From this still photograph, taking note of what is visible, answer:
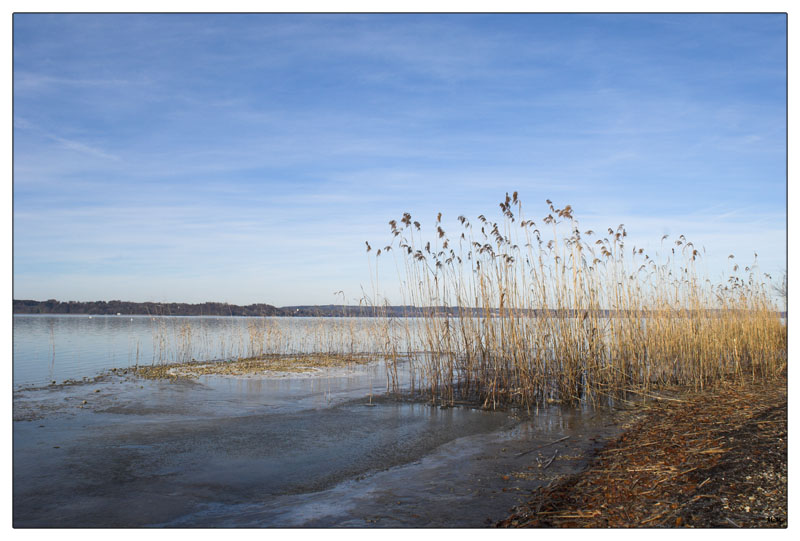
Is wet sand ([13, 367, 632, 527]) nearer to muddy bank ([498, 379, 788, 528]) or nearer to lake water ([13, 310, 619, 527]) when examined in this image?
lake water ([13, 310, 619, 527])

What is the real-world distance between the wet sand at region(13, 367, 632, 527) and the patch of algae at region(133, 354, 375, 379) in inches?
127

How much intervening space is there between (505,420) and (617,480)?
3.24 metres

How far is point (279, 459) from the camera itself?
5.31 metres

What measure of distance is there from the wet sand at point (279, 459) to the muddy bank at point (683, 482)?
1.18 feet

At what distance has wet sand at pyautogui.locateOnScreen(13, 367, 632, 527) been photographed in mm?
3785

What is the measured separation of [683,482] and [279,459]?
374 cm

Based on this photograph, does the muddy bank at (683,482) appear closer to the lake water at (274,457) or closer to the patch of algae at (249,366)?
the lake water at (274,457)

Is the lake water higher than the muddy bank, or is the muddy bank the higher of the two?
the muddy bank

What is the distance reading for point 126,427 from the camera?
6.65 metres

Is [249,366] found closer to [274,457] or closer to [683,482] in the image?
[274,457]

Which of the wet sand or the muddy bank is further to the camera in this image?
the wet sand

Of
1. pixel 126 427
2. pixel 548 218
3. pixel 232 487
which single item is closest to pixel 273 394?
pixel 126 427

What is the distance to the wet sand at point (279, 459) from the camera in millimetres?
3785

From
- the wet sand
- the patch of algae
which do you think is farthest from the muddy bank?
the patch of algae
